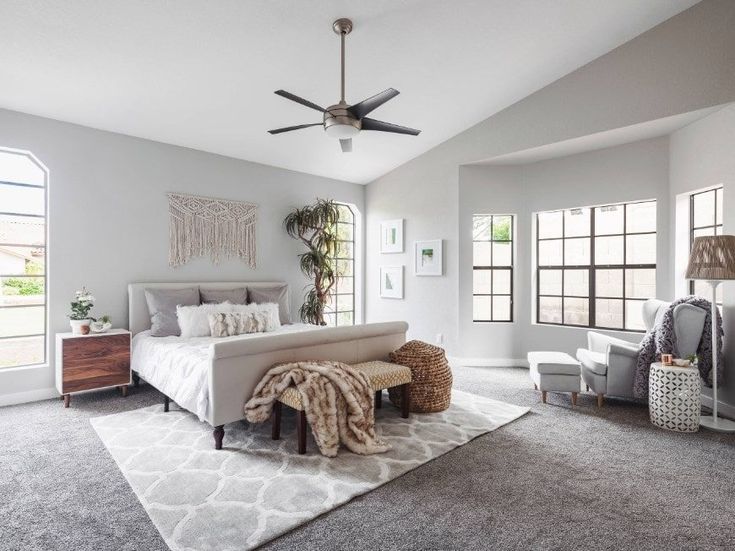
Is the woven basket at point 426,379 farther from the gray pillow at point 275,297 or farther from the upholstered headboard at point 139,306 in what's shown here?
the upholstered headboard at point 139,306

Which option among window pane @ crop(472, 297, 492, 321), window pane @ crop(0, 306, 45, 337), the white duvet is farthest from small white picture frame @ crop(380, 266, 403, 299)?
window pane @ crop(0, 306, 45, 337)

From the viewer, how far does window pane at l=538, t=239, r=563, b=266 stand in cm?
547

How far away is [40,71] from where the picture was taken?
11.2 ft

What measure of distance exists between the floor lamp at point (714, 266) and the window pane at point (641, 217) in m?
1.47

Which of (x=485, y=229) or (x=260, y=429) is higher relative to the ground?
(x=485, y=229)

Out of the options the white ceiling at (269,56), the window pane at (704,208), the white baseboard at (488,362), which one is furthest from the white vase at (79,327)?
the window pane at (704,208)

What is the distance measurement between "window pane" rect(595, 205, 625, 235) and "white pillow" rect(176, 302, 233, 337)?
464cm

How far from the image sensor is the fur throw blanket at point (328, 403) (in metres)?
2.82

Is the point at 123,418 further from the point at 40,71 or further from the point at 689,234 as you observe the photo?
the point at 689,234

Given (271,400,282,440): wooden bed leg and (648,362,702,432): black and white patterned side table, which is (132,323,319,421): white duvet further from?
(648,362,702,432): black and white patterned side table

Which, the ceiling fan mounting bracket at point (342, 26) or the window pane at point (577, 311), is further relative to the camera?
the window pane at point (577, 311)

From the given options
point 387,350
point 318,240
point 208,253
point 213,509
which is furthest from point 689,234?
point 208,253

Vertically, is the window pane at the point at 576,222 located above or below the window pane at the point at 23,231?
above

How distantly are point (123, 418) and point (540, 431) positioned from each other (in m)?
3.50
